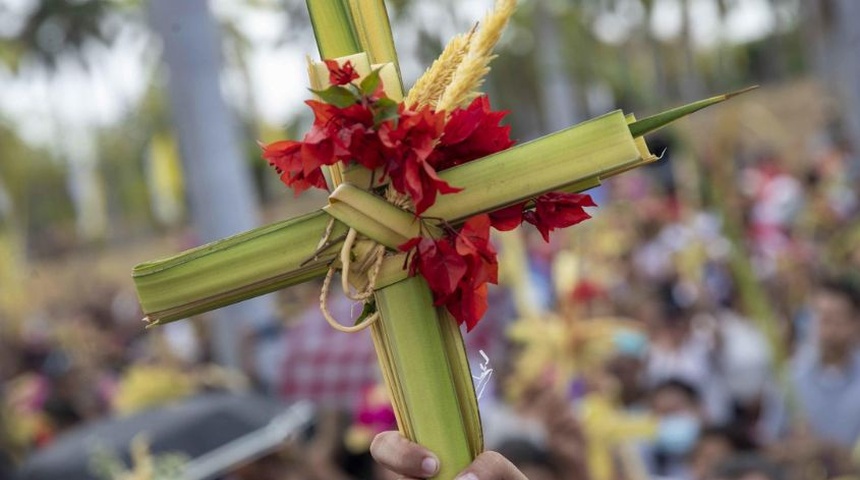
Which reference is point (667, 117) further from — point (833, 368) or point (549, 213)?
point (833, 368)

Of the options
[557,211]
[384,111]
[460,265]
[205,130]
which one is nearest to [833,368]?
[205,130]

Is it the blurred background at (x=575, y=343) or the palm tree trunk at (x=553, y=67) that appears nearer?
the blurred background at (x=575, y=343)

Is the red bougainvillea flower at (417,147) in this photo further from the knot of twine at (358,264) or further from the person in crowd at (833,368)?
the person in crowd at (833,368)

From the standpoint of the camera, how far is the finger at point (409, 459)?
1.42 metres

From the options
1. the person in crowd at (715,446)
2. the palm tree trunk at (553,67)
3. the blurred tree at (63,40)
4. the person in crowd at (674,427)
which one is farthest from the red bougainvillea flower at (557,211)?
the blurred tree at (63,40)

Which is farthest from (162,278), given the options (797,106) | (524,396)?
(797,106)

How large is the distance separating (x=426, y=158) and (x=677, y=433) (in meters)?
4.19

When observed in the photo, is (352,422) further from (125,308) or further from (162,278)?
(125,308)

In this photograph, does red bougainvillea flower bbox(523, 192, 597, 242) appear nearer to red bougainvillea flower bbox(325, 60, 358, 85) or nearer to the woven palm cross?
the woven palm cross

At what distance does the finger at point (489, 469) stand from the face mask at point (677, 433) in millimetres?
3877

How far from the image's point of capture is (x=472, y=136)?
4.70 feet

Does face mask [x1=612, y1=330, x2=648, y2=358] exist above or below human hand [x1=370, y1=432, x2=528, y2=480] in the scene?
below

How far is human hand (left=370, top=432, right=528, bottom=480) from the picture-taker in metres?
1.42

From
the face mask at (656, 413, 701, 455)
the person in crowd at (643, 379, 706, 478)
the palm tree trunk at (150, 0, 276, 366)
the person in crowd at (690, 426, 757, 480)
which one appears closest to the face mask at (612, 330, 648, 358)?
the person in crowd at (643, 379, 706, 478)
